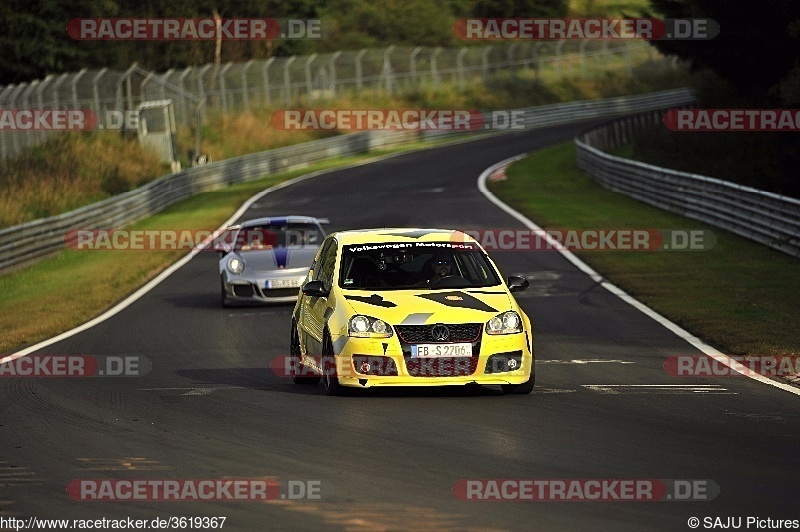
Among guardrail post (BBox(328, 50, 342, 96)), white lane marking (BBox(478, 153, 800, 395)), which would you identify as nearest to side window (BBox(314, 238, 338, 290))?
white lane marking (BBox(478, 153, 800, 395))

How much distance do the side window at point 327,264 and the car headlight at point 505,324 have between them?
1.63m

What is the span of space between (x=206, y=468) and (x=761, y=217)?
20.1 metres

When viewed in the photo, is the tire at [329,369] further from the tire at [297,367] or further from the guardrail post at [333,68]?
the guardrail post at [333,68]

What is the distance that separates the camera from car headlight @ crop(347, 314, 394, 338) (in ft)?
39.0

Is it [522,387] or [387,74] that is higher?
[387,74]

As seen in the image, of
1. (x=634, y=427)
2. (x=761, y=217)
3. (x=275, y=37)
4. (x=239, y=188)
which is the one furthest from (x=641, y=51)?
(x=634, y=427)

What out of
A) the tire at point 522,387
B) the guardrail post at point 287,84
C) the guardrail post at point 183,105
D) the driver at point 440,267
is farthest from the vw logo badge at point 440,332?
the guardrail post at point 287,84

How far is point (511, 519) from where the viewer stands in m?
7.47

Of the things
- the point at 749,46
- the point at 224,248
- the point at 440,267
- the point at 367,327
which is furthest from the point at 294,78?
the point at 367,327

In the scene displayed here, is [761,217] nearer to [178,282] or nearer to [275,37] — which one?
[178,282]

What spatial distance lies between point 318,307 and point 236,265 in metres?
8.71

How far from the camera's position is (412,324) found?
11.9m

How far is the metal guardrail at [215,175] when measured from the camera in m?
30.0

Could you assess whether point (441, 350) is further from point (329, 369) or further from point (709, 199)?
point (709, 199)
